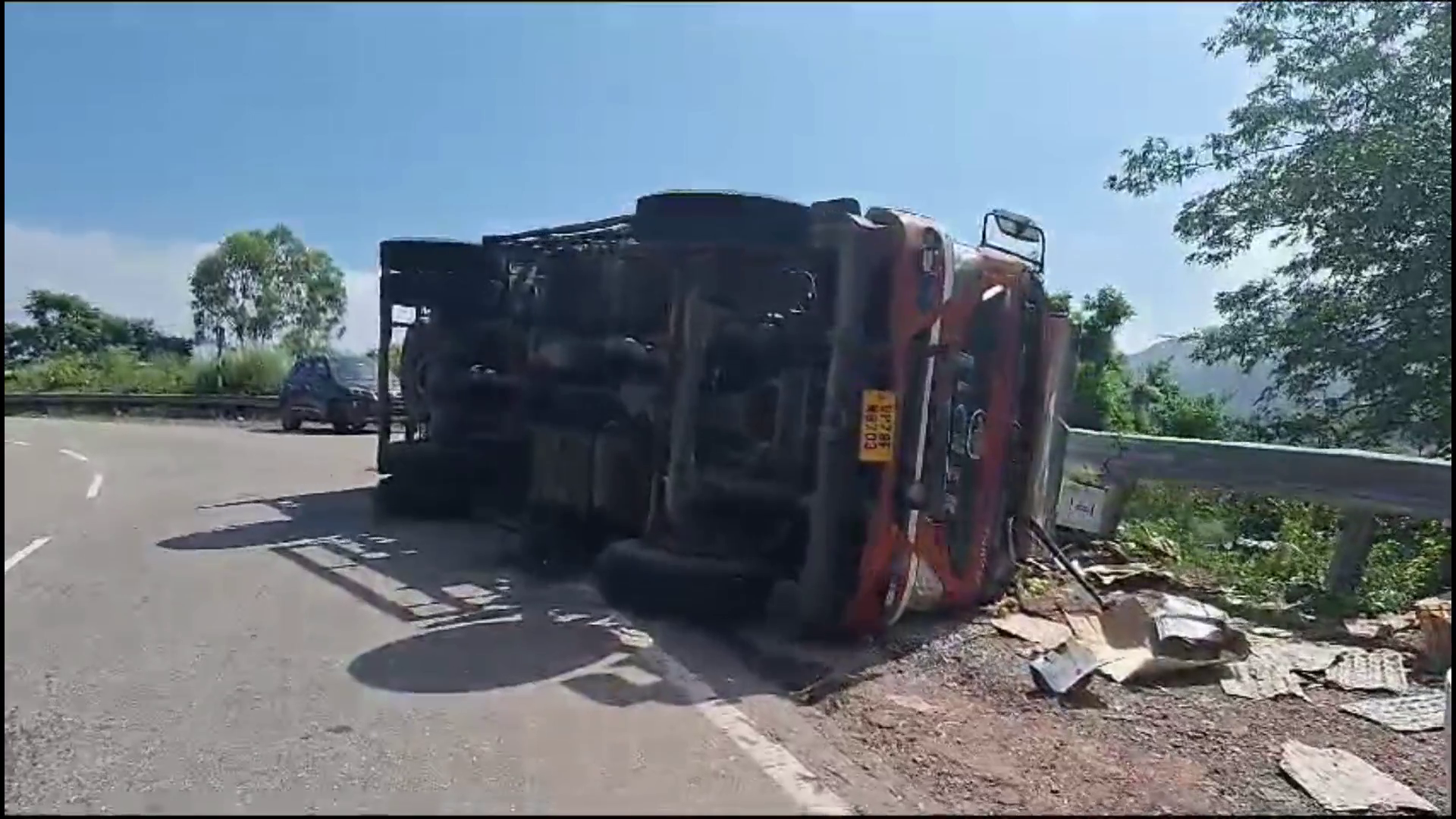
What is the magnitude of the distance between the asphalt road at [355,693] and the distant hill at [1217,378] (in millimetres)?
4418

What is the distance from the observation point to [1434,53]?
21.5 feet

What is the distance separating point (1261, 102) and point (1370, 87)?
4.59 ft

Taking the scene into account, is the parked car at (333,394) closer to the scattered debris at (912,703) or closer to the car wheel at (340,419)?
the car wheel at (340,419)

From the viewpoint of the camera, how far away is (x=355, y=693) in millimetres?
5141

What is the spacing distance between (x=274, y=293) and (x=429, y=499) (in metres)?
11.1

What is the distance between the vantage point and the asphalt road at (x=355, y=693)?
3900 millimetres

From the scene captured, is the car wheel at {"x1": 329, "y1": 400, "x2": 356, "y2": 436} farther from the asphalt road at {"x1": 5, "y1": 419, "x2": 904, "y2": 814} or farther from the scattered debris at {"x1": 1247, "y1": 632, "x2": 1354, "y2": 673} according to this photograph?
the scattered debris at {"x1": 1247, "y1": 632, "x2": 1354, "y2": 673}

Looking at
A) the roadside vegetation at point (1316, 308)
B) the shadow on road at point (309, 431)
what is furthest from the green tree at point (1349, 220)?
the shadow on road at point (309, 431)

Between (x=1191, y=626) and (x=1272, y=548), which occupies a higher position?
(x=1272, y=548)

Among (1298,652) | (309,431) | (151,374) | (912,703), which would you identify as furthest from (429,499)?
(309,431)

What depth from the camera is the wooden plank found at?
6.20 meters

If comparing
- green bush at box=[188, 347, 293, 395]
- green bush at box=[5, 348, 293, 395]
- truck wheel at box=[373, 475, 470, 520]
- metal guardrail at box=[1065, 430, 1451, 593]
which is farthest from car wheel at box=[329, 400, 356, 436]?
metal guardrail at box=[1065, 430, 1451, 593]

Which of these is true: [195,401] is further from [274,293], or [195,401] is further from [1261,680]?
[1261,680]

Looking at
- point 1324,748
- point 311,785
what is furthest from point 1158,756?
point 311,785
